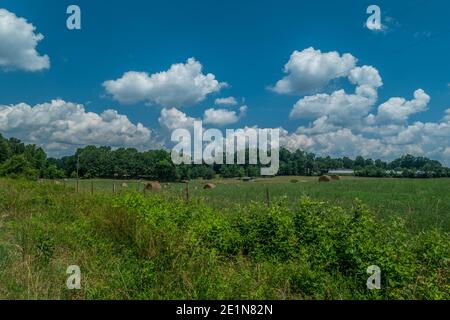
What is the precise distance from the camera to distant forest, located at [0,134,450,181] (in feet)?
247

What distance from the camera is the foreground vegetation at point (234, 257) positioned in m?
5.48

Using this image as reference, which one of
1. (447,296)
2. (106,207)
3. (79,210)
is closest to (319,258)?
(447,296)

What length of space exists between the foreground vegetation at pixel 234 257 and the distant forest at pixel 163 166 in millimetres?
65187

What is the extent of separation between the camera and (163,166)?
248ft

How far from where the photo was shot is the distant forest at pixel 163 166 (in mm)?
75188

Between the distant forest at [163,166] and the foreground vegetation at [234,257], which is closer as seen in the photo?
the foreground vegetation at [234,257]

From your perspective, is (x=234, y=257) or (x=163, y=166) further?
(x=163, y=166)

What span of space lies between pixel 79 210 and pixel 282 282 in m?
8.00

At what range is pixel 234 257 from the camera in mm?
7328

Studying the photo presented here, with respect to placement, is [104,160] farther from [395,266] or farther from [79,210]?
[395,266]

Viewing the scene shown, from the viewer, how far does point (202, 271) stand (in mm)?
5758

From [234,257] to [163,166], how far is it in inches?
2736

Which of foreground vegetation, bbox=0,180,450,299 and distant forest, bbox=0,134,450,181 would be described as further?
distant forest, bbox=0,134,450,181

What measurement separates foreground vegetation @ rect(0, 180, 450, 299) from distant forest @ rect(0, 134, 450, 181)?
65187 millimetres
